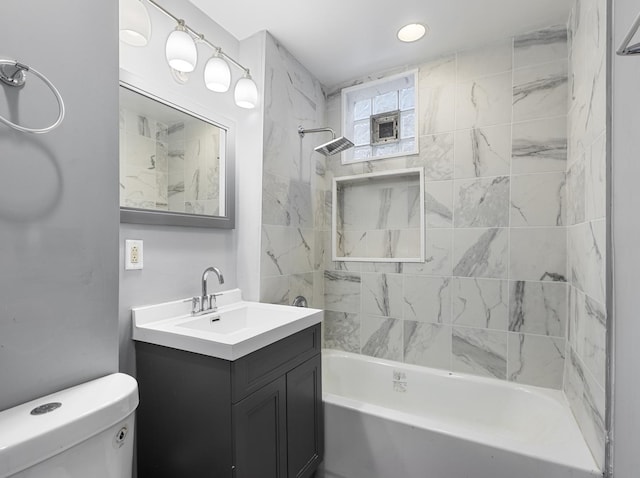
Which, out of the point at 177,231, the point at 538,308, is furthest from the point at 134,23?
the point at 538,308

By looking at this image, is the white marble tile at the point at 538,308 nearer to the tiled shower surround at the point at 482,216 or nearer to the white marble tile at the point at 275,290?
the tiled shower surround at the point at 482,216

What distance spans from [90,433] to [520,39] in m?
2.64

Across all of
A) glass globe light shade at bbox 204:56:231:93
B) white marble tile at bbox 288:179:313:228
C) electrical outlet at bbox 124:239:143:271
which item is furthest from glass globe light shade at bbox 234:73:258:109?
electrical outlet at bbox 124:239:143:271

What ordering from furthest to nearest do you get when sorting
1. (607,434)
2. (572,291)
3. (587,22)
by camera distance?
(572,291)
(587,22)
(607,434)

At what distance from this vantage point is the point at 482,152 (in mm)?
1915

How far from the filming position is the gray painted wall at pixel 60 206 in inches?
28.5

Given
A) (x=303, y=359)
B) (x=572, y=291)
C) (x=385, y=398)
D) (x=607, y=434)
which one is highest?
(x=572, y=291)

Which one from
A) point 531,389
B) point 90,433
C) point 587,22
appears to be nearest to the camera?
point 90,433

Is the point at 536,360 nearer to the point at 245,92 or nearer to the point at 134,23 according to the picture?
the point at 245,92

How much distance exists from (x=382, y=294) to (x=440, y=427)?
37.0 inches

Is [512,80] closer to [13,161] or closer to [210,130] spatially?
[210,130]

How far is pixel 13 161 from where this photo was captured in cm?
72

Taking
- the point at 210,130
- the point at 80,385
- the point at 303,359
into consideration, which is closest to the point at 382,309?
the point at 303,359

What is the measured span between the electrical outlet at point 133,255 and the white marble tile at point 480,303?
1.80 meters
